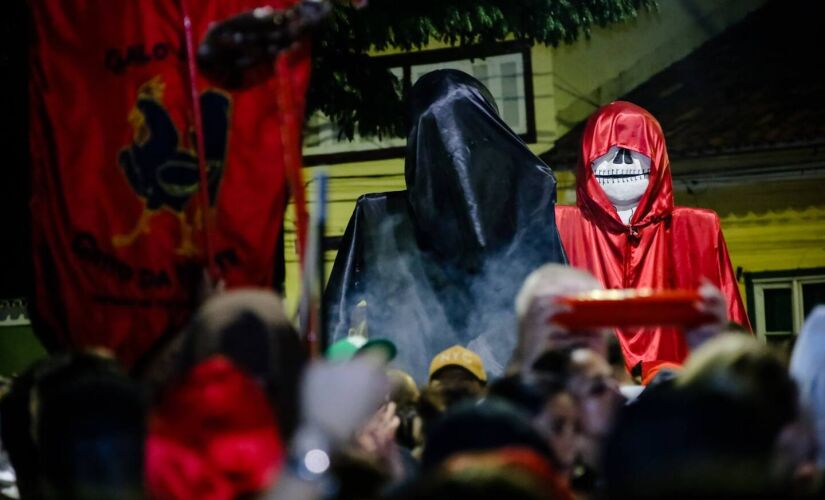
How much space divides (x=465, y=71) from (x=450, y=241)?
6364 mm

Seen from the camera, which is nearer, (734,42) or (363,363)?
(363,363)

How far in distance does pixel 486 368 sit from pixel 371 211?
3.49 feet

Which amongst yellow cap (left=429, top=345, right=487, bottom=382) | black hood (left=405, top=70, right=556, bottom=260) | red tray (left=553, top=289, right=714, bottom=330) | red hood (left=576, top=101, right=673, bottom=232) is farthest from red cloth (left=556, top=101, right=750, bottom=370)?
red tray (left=553, top=289, right=714, bottom=330)

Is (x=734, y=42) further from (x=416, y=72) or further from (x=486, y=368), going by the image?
(x=486, y=368)

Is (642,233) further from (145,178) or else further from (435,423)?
(435,423)

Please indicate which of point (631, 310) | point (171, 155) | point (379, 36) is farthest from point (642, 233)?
point (379, 36)

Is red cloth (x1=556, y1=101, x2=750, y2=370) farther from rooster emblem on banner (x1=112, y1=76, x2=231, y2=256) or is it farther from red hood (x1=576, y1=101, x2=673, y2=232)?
rooster emblem on banner (x1=112, y1=76, x2=231, y2=256)

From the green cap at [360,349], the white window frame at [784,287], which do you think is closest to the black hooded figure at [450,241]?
the green cap at [360,349]

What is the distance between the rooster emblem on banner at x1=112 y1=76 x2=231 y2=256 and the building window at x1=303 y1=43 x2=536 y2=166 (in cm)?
681

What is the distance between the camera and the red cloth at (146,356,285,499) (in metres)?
3.03

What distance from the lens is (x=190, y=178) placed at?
4.57m

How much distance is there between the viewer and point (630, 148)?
674 cm

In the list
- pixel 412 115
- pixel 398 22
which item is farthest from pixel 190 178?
pixel 398 22

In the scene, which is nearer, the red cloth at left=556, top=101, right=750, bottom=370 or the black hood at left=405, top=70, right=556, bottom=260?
the black hood at left=405, top=70, right=556, bottom=260
